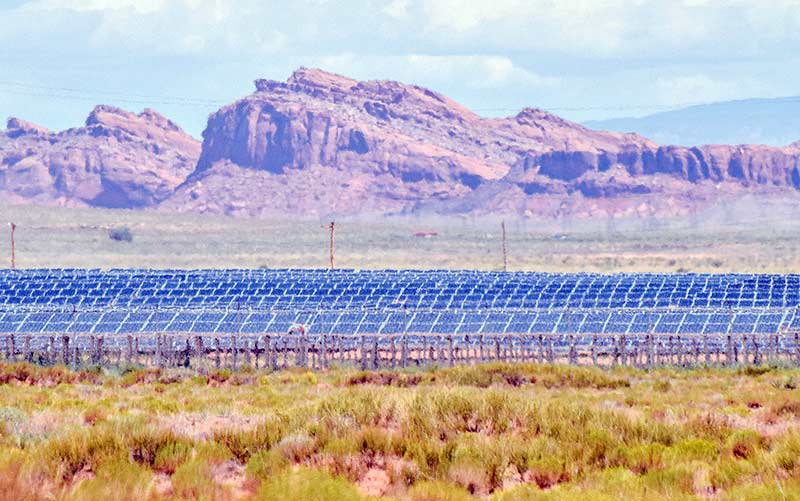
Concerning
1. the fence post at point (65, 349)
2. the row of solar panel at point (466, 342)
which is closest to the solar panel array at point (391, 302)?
the row of solar panel at point (466, 342)

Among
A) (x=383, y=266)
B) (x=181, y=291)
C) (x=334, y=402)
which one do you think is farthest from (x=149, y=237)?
(x=334, y=402)

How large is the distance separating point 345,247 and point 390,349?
10029 cm

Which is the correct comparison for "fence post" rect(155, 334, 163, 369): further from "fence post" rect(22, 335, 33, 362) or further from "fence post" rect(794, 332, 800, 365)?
"fence post" rect(794, 332, 800, 365)

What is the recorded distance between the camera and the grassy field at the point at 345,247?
12256cm

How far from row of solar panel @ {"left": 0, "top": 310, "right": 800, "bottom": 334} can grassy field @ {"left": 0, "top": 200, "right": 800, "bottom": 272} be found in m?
62.6

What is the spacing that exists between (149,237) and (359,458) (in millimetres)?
138469

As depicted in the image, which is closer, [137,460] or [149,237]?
[137,460]

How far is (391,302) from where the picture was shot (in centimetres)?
5334

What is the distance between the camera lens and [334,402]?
2006 centimetres

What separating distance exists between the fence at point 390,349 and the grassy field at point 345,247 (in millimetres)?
64486

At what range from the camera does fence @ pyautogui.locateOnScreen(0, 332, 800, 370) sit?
41156 mm

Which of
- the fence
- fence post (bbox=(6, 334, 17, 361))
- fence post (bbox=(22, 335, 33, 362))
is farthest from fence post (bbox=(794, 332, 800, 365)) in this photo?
fence post (bbox=(6, 334, 17, 361))

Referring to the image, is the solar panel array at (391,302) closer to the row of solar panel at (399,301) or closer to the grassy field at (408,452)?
the row of solar panel at (399,301)

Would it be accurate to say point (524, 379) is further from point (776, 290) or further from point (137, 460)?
point (776, 290)
